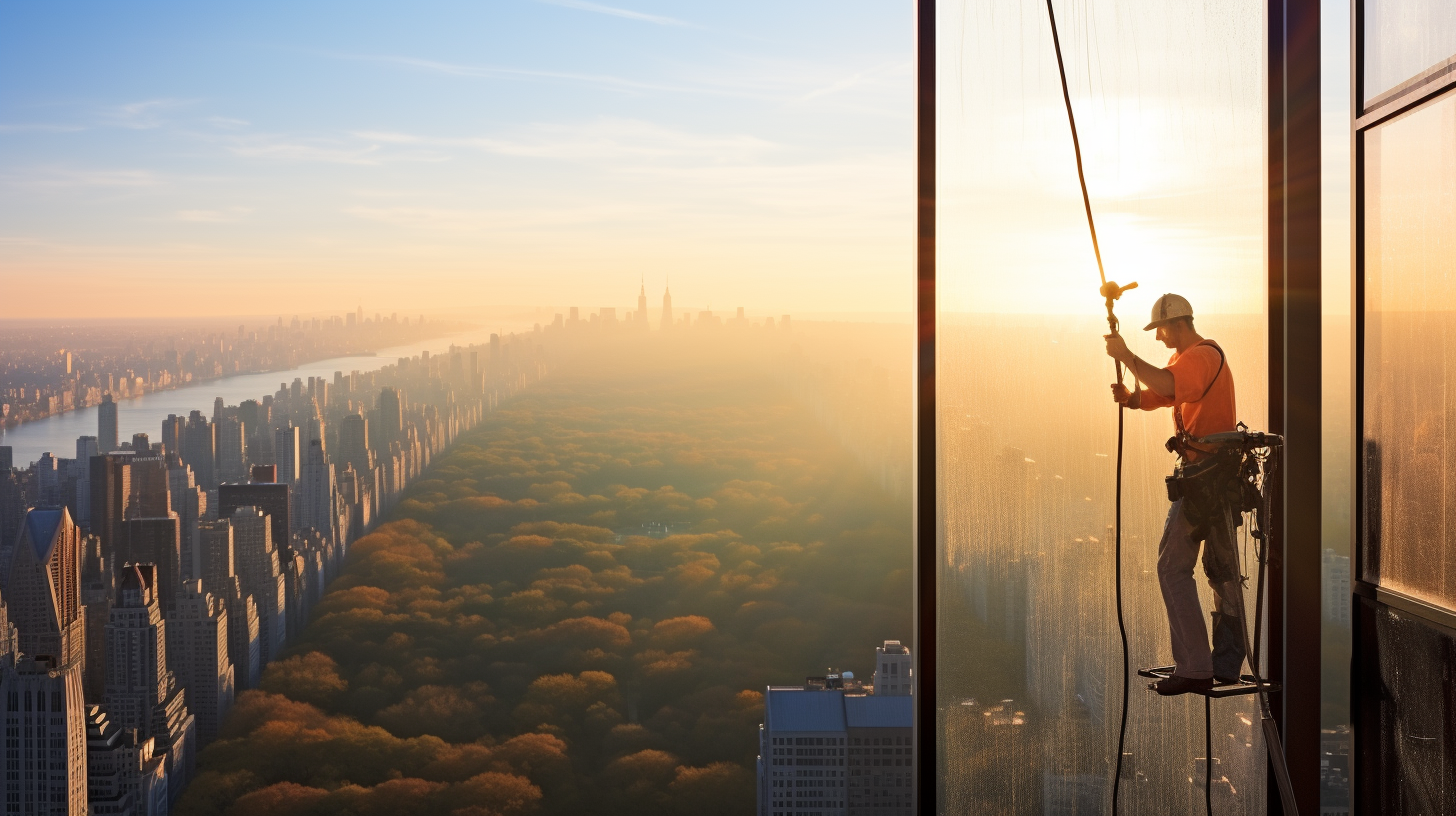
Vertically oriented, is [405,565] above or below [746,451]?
below

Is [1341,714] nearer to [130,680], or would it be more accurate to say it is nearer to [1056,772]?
[1056,772]

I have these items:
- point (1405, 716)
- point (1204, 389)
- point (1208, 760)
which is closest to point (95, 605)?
point (1208, 760)

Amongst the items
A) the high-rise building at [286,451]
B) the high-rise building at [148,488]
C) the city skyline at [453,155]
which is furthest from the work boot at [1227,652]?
the high-rise building at [286,451]

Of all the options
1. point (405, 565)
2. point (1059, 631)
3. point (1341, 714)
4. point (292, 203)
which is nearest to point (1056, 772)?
point (1059, 631)

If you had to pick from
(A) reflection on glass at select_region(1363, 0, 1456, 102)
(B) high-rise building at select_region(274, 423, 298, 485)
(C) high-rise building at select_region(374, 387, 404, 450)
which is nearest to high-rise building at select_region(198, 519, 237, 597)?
(B) high-rise building at select_region(274, 423, 298, 485)

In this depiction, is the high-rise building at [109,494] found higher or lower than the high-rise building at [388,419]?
lower

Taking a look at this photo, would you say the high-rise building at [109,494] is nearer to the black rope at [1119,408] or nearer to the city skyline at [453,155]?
the city skyline at [453,155]

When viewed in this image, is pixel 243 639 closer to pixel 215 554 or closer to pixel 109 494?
pixel 215 554
